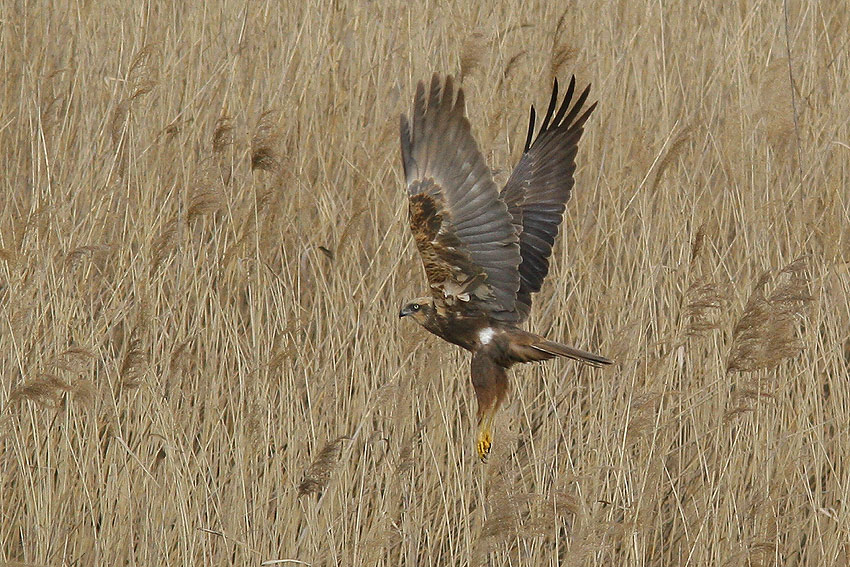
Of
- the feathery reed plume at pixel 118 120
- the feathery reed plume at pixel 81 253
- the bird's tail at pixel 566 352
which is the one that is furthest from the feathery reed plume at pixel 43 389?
the bird's tail at pixel 566 352

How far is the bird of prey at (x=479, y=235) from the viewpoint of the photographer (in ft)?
8.37

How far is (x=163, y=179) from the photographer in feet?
11.3

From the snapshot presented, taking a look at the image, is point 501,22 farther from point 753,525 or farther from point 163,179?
point 753,525

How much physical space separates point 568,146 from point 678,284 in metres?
0.55

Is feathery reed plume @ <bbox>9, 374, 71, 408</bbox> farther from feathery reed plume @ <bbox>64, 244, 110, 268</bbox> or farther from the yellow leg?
the yellow leg

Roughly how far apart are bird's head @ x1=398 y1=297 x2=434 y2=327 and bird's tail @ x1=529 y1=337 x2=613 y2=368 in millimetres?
263

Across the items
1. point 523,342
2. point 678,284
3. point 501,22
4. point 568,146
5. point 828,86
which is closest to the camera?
point 523,342

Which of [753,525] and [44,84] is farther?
[44,84]

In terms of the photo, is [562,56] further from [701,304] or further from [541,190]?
[701,304]

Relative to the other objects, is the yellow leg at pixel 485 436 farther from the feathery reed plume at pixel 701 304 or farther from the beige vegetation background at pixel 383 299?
the feathery reed plume at pixel 701 304

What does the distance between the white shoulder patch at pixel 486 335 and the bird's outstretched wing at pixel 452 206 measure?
11 cm

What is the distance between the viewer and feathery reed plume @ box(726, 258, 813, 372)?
8.02 feet

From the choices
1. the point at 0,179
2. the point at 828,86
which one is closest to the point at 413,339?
the point at 0,179

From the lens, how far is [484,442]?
105 inches
